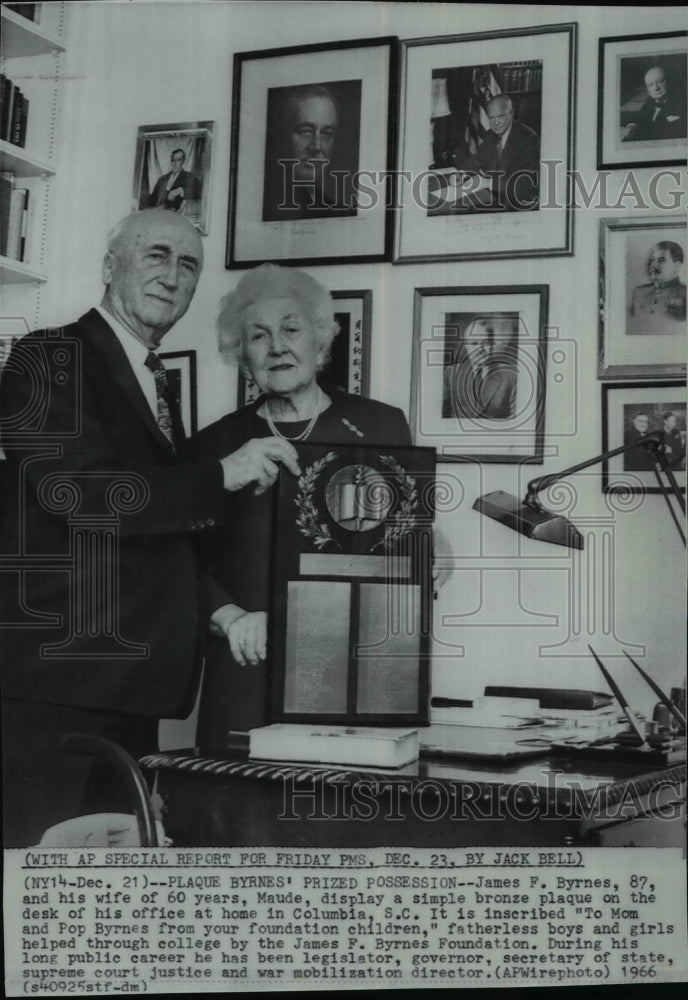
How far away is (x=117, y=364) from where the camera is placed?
2773mm

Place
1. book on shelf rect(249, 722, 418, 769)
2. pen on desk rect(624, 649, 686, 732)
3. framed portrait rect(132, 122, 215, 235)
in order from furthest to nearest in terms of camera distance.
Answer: framed portrait rect(132, 122, 215, 235) < pen on desk rect(624, 649, 686, 732) < book on shelf rect(249, 722, 418, 769)

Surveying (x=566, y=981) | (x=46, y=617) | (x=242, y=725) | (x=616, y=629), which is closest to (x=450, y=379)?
(x=616, y=629)

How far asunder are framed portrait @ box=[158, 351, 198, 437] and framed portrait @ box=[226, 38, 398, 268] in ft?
0.98

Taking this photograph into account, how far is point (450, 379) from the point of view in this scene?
9.05 ft

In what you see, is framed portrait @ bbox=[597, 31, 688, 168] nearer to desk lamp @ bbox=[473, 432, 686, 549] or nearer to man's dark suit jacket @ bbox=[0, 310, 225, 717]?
desk lamp @ bbox=[473, 432, 686, 549]

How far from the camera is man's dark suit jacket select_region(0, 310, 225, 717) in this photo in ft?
8.91

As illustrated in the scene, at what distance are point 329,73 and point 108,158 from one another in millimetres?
657

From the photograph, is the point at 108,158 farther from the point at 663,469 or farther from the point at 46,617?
the point at 663,469

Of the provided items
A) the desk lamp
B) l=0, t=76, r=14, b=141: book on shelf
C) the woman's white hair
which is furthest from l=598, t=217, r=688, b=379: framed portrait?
l=0, t=76, r=14, b=141: book on shelf

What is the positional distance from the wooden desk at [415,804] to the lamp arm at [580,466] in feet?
2.27

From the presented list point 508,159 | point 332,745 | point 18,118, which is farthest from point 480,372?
point 18,118

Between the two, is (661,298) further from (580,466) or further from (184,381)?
(184,381)

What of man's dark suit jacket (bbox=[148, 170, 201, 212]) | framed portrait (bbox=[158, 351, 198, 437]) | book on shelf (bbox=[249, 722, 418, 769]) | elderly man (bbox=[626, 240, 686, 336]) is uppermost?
man's dark suit jacket (bbox=[148, 170, 201, 212])

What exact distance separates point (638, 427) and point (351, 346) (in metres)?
0.80
